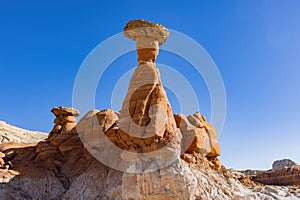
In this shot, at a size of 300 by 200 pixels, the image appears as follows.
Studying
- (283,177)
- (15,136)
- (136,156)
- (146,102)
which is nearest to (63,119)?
(146,102)

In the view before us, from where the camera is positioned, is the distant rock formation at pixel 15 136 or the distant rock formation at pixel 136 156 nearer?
the distant rock formation at pixel 136 156

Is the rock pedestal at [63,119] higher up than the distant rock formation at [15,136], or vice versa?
the distant rock formation at [15,136]

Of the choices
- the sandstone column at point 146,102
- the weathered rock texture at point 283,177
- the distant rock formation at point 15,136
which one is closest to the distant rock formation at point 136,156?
the sandstone column at point 146,102

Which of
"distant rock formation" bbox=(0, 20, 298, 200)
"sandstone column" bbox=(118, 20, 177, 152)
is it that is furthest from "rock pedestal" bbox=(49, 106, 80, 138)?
"sandstone column" bbox=(118, 20, 177, 152)

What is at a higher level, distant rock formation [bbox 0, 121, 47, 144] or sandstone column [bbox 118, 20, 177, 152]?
distant rock formation [bbox 0, 121, 47, 144]

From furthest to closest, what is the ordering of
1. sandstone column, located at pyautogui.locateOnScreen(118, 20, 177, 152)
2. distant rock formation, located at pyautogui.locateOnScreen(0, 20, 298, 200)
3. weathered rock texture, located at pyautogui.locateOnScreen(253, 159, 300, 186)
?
weathered rock texture, located at pyautogui.locateOnScreen(253, 159, 300, 186) → sandstone column, located at pyautogui.locateOnScreen(118, 20, 177, 152) → distant rock formation, located at pyautogui.locateOnScreen(0, 20, 298, 200)

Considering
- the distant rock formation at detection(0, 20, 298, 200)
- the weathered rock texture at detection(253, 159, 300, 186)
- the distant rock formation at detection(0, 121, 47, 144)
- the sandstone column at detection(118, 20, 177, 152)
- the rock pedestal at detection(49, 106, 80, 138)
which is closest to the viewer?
the distant rock formation at detection(0, 20, 298, 200)

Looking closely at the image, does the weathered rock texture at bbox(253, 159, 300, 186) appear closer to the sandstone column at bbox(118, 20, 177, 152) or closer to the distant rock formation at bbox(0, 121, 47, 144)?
the sandstone column at bbox(118, 20, 177, 152)

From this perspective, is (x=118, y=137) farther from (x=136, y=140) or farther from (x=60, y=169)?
(x=60, y=169)

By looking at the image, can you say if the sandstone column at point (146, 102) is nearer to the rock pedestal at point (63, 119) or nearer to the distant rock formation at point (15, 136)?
the rock pedestal at point (63, 119)

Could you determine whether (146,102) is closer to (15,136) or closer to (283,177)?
(283,177)

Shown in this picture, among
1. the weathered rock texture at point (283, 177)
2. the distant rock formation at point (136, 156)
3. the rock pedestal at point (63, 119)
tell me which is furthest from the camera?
the rock pedestal at point (63, 119)

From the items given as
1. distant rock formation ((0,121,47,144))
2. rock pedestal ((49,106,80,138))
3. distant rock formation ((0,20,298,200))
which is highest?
distant rock formation ((0,121,47,144))

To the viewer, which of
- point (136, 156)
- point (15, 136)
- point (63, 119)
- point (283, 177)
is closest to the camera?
point (136, 156)
